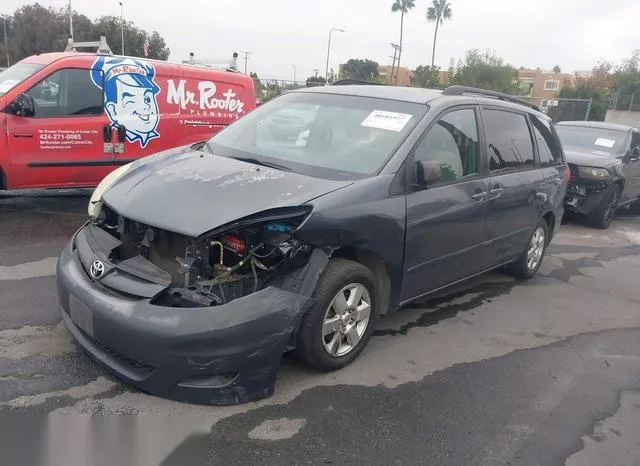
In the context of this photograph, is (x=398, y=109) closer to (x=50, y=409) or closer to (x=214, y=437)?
(x=214, y=437)

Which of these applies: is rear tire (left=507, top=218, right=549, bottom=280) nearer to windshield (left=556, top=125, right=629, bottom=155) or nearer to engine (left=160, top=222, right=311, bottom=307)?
engine (left=160, top=222, right=311, bottom=307)

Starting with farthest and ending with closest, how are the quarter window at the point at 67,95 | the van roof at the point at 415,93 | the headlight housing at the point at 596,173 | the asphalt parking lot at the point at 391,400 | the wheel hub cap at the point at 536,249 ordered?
the headlight housing at the point at 596,173 < the quarter window at the point at 67,95 < the wheel hub cap at the point at 536,249 < the van roof at the point at 415,93 < the asphalt parking lot at the point at 391,400

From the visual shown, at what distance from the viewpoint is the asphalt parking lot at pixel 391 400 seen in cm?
270

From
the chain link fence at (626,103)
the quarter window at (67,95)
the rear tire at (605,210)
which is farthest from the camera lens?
the chain link fence at (626,103)

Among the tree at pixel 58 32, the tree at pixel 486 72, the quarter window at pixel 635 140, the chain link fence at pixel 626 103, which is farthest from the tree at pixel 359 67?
the quarter window at pixel 635 140

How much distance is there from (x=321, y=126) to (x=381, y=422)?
2.11 meters

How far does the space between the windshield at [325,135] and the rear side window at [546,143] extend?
1.97m

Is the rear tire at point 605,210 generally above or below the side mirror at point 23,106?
below

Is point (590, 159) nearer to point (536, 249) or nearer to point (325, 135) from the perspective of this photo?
point (536, 249)

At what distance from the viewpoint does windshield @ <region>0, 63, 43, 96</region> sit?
6.12m

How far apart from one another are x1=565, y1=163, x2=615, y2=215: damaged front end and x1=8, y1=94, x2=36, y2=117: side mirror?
742 centimetres

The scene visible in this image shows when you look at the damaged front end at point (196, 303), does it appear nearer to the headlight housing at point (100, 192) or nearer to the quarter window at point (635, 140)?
the headlight housing at point (100, 192)

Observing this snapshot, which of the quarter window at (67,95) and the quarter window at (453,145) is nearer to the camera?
the quarter window at (453,145)

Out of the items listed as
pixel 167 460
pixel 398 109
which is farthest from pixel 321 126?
pixel 167 460
